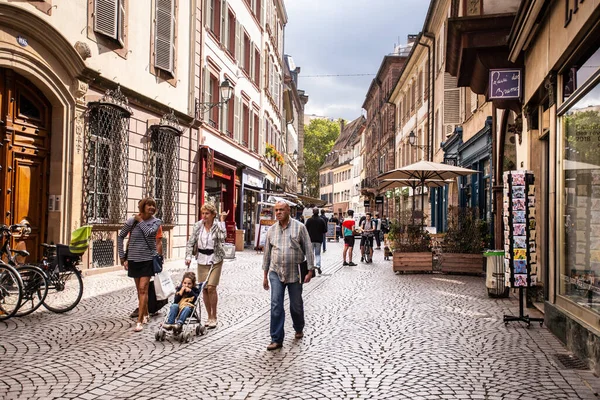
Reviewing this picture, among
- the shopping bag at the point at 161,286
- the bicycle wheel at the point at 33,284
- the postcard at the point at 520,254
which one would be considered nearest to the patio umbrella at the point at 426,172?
the postcard at the point at 520,254

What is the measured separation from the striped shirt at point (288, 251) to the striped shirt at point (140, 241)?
5.45 ft

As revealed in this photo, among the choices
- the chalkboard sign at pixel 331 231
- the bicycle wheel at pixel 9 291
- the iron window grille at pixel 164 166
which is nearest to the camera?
the bicycle wheel at pixel 9 291

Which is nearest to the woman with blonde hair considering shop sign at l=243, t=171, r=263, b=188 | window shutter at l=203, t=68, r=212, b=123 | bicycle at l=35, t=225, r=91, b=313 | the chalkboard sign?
bicycle at l=35, t=225, r=91, b=313

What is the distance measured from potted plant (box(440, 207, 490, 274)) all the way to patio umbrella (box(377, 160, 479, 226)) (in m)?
1.10

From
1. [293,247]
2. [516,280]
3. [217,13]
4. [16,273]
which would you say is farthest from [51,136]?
[217,13]

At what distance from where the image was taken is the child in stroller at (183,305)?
24.3ft

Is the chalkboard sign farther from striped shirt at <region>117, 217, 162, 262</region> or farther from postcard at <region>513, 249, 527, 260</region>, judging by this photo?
striped shirt at <region>117, 217, 162, 262</region>

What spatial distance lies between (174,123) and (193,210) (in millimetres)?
3346

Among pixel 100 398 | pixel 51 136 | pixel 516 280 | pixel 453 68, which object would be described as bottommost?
pixel 100 398

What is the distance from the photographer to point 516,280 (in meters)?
8.67

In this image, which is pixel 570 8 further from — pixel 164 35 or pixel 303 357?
pixel 164 35

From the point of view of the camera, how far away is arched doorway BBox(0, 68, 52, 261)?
11562 millimetres

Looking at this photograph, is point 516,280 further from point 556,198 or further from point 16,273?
point 16,273

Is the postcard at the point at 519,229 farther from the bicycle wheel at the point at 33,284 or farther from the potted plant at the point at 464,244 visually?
the potted plant at the point at 464,244
